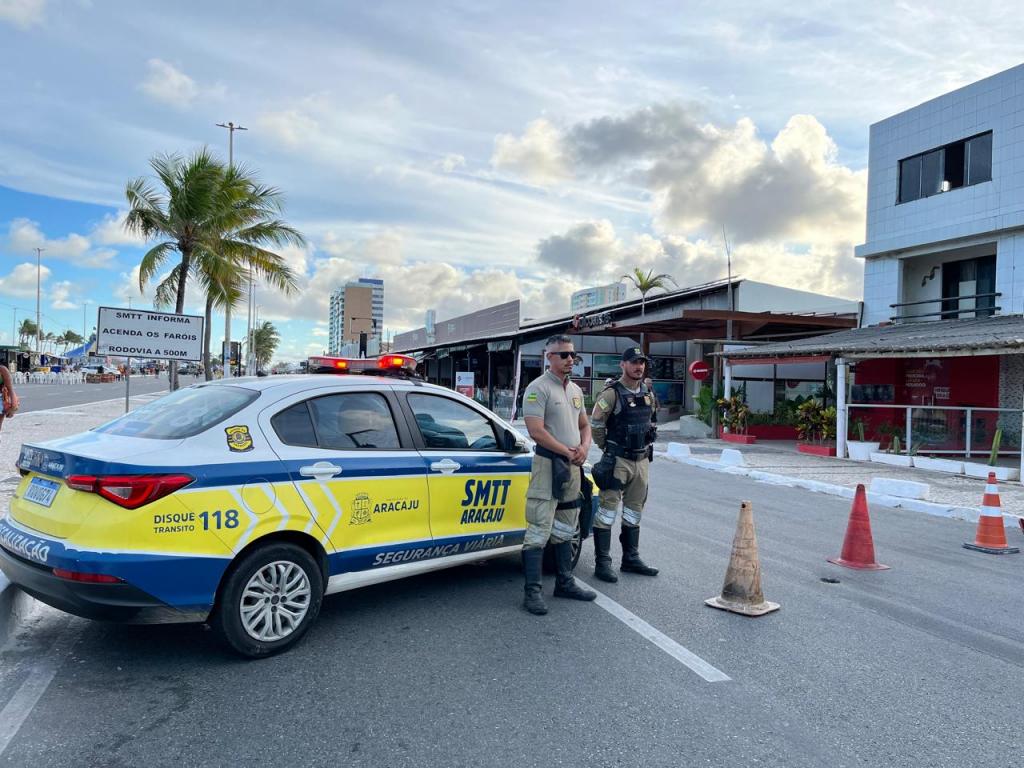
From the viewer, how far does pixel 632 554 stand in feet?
20.1

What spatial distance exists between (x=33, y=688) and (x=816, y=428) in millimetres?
17852

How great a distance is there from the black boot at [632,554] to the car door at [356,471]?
1906mm

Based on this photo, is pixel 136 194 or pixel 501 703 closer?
pixel 501 703

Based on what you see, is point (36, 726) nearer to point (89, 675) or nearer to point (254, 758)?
point (89, 675)

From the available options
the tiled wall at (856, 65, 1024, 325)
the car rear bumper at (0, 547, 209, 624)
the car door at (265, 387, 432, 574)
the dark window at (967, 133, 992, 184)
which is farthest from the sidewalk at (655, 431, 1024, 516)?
the car rear bumper at (0, 547, 209, 624)

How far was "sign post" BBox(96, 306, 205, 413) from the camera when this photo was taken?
12219 mm

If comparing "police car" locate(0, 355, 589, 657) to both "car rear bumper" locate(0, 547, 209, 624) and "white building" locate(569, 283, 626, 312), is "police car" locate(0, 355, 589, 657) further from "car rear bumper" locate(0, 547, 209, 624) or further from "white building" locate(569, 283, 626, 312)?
"white building" locate(569, 283, 626, 312)

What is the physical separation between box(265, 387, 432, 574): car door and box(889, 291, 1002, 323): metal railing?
17400mm

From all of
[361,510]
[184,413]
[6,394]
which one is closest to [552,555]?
[361,510]

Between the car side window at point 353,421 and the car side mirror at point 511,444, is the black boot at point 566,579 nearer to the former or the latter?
the car side mirror at point 511,444

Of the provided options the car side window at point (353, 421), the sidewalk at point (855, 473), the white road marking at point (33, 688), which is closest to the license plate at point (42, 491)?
the white road marking at point (33, 688)

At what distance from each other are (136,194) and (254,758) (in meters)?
17.9

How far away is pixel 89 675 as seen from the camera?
3914 millimetres

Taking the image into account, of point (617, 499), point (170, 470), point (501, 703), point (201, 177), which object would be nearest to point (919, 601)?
point (617, 499)
